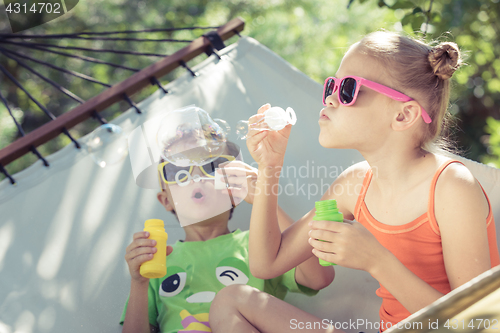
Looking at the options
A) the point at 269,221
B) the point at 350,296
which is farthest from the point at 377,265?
the point at 350,296

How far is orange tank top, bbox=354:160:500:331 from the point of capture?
1.14 metres

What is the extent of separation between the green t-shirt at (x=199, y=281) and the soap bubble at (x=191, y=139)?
0.33m

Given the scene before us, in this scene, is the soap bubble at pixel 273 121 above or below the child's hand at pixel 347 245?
above

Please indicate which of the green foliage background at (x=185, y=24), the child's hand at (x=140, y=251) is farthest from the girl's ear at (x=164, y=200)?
the green foliage background at (x=185, y=24)

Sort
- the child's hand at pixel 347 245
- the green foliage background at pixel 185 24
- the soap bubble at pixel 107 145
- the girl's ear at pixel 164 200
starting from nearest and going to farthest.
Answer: the child's hand at pixel 347 245 → the girl's ear at pixel 164 200 → the soap bubble at pixel 107 145 → the green foliage background at pixel 185 24

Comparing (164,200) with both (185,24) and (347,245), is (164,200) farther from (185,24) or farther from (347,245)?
(185,24)

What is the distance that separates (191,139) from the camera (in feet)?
5.20

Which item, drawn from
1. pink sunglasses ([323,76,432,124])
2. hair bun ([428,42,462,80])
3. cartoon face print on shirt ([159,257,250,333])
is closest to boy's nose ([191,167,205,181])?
cartoon face print on shirt ([159,257,250,333])

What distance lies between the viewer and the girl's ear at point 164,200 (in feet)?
5.82

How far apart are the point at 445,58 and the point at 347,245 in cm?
62

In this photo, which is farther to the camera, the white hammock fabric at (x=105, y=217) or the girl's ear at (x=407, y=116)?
the white hammock fabric at (x=105, y=217)

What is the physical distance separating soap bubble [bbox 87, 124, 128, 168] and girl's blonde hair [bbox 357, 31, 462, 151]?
3.99 ft

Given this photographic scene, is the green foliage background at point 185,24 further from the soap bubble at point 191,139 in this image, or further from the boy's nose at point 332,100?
the boy's nose at point 332,100

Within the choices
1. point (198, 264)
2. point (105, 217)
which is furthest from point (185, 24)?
point (198, 264)
